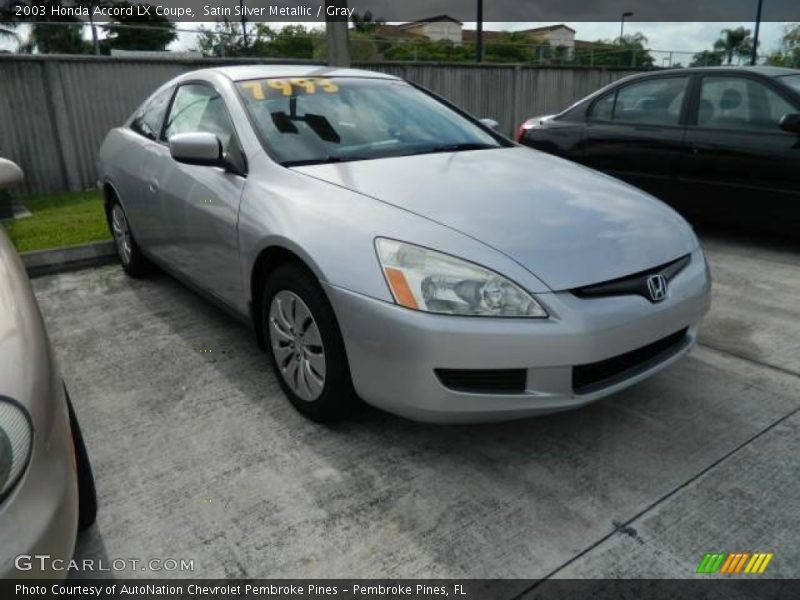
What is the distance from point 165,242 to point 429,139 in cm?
162

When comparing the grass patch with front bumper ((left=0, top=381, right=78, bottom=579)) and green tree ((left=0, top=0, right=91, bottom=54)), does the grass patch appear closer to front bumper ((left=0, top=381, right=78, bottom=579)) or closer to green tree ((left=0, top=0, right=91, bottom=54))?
front bumper ((left=0, top=381, right=78, bottom=579))

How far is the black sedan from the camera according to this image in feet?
15.9

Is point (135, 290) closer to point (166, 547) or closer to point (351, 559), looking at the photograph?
point (166, 547)

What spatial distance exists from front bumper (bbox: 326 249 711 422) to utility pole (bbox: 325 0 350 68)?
19.5 ft

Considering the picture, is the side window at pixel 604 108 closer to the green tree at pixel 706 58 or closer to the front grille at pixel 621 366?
the front grille at pixel 621 366

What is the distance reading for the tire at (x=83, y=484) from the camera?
1.91 metres

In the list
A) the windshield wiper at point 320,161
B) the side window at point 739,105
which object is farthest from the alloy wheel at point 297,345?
the side window at point 739,105

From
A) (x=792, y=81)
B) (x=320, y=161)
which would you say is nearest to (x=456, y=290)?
(x=320, y=161)

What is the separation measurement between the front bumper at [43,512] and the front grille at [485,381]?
3.70 ft

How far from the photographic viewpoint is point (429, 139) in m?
3.29

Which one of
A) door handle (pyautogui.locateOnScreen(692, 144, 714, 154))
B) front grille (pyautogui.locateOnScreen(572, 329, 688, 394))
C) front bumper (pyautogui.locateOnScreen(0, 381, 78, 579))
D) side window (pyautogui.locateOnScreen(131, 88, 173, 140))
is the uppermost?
side window (pyautogui.locateOnScreen(131, 88, 173, 140))

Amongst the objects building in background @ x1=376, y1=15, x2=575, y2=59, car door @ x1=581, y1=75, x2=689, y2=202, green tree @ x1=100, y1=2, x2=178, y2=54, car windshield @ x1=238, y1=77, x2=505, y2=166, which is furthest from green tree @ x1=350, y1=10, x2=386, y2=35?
car windshield @ x1=238, y1=77, x2=505, y2=166

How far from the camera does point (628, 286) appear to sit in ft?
7.47

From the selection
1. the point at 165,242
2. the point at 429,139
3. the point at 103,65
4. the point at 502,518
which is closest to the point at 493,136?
the point at 429,139
